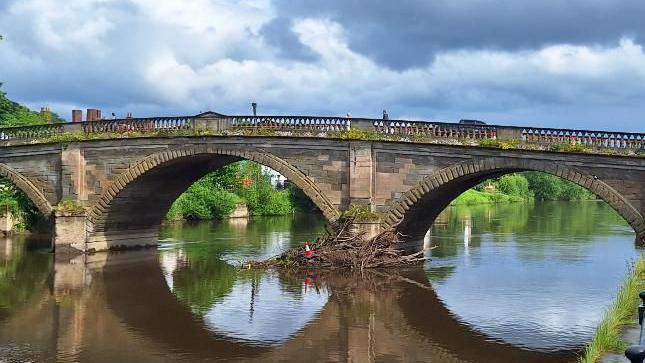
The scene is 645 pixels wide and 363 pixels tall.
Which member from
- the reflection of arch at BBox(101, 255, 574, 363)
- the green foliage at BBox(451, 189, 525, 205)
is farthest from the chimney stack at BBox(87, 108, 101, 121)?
the green foliage at BBox(451, 189, 525, 205)

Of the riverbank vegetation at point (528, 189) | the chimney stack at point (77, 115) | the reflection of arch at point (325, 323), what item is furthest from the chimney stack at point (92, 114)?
the riverbank vegetation at point (528, 189)

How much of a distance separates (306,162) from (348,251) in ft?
14.6

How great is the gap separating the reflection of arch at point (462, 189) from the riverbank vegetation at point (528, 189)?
64.8 m

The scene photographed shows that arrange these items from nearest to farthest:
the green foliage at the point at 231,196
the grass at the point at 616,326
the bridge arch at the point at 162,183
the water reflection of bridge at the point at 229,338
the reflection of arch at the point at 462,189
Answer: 1. the grass at the point at 616,326
2. the water reflection of bridge at the point at 229,338
3. the reflection of arch at the point at 462,189
4. the bridge arch at the point at 162,183
5. the green foliage at the point at 231,196

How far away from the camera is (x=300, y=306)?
73.1 feet

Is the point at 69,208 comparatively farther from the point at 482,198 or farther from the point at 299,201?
the point at 482,198

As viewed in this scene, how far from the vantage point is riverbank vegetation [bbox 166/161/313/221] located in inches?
2251

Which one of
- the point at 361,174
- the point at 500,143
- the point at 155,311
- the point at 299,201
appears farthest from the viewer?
the point at 299,201

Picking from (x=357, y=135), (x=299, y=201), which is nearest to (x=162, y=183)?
(x=357, y=135)

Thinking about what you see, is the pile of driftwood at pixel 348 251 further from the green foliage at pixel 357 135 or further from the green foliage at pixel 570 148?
the green foliage at pixel 570 148

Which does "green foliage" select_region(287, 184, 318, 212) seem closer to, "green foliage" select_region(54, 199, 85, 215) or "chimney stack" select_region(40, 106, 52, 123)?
"chimney stack" select_region(40, 106, 52, 123)

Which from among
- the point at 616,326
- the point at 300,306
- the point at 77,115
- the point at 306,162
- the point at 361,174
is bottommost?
the point at 300,306

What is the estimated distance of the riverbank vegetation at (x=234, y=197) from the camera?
188ft

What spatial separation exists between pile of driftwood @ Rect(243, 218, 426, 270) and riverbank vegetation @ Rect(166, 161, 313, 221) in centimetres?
2734
